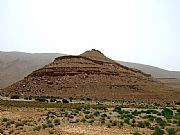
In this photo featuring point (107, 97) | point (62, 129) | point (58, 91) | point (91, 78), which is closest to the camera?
point (62, 129)

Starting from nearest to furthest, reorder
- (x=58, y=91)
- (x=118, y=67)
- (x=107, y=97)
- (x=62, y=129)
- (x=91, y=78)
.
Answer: (x=62, y=129) → (x=107, y=97) → (x=58, y=91) → (x=91, y=78) → (x=118, y=67)

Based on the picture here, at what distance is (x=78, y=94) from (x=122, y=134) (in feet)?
211

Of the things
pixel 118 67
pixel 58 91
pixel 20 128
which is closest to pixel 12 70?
pixel 118 67

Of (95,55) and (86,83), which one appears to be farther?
(95,55)

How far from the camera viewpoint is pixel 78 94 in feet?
278

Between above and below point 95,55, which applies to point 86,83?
below

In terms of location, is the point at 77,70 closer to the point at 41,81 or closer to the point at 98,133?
the point at 41,81

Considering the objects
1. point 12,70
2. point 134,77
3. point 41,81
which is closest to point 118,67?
point 134,77

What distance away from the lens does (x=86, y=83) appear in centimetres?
9131

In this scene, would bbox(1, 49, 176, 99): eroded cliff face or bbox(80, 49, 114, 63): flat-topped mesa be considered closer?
bbox(1, 49, 176, 99): eroded cliff face

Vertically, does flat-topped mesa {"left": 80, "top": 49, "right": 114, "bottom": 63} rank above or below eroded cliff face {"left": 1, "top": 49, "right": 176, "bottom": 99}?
above

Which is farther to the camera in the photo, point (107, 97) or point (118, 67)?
point (118, 67)

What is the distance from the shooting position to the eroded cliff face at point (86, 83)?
86.0 meters

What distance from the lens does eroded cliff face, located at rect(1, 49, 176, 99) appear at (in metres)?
86.0
